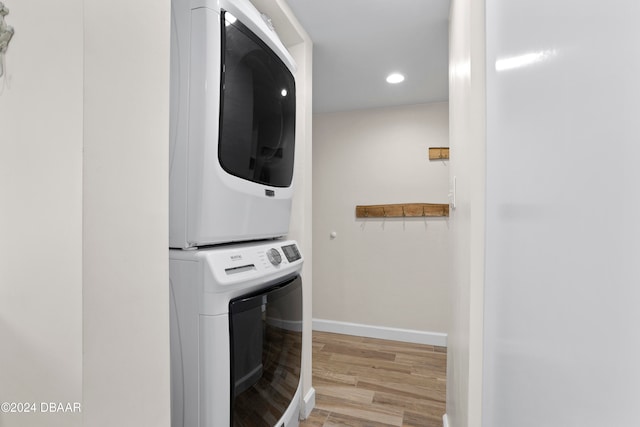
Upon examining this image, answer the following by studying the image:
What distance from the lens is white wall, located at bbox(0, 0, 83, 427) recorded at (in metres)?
0.55

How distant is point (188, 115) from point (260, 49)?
422 mm

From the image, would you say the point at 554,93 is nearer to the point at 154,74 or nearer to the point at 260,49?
the point at 154,74

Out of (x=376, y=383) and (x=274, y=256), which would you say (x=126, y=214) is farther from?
(x=376, y=383)

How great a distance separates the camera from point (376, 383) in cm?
226

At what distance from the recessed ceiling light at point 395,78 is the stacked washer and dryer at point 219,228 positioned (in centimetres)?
154

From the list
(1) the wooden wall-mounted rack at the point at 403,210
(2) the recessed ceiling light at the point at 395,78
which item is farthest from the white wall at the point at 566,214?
(1) the wooden wall-mounted rack at the point at 403,210

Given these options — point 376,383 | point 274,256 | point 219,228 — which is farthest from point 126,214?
point 376,383

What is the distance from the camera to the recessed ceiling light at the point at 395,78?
7.98 ft

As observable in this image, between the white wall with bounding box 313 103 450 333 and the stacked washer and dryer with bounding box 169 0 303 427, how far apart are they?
6.99 feet

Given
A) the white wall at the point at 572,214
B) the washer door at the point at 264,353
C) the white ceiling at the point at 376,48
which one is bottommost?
the washer door at the point at 264,353

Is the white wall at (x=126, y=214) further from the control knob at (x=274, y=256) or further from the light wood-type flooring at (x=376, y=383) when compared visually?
the light wood-type flooring at (x=376, y=383)

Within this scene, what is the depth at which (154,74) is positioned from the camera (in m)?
0.69

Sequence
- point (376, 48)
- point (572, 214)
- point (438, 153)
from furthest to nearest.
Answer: point (438, 153) < point (376, 48) < point (572, 214)

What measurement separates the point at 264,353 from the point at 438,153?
258cm
